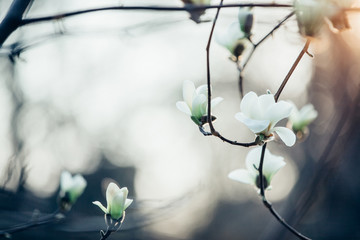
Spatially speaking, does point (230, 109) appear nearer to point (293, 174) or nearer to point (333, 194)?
point (293, 174)

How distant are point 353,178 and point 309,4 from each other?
183 inches

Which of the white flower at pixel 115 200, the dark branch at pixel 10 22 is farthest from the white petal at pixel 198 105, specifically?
the dark branch at pixel 10 22

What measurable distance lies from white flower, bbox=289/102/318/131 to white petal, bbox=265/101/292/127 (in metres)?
0.57

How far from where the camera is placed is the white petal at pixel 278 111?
0.77 metres

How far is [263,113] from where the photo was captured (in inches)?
31.2

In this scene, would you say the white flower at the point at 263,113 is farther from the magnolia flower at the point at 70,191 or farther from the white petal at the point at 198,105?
the magnolia flower at the point at 70,191

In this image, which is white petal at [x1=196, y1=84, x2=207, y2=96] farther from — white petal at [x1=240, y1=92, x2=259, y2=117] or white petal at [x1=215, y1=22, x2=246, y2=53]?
white petal at [x1=215, y1=22, x2=246, y2=53]

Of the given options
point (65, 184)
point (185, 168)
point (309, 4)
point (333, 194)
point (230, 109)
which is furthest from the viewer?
point (230, 109)

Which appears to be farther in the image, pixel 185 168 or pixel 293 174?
pixel 293 174

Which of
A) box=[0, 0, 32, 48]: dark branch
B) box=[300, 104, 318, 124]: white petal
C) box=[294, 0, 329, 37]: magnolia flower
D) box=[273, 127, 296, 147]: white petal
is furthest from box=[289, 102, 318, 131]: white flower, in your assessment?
box=[0, 0, 32, 48]: dark branch

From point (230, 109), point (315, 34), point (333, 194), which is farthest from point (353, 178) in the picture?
point (315, 34)

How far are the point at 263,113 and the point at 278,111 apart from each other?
33 mm

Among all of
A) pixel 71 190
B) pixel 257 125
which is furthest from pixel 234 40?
pixel 71 190

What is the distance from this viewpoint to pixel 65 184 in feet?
4.11
